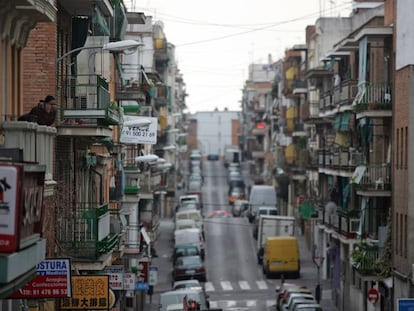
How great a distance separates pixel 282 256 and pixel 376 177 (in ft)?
66.7

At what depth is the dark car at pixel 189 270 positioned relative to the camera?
6544 centimetres

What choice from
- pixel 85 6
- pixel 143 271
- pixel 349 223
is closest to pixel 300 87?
pixel 349 223

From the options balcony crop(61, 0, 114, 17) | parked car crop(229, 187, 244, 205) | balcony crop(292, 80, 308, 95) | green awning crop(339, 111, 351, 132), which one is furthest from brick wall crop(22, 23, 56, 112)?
parked car crop(229, 187, 244, 205)

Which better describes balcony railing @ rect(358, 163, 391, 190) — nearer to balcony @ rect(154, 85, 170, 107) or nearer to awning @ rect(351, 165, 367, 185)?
awning @ rect(351, 165, 367, 185)

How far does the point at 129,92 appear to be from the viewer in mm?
49750

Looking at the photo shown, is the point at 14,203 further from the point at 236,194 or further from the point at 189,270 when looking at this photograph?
the point at 236,194

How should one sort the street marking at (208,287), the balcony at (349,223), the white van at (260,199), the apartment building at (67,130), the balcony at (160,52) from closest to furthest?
the apartment building at (67,130)
the balcony at (349,223)
the street marking at (208,287)
the balcony at (160,52)
the white van at (260,199)

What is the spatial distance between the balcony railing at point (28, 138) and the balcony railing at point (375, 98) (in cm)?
2681

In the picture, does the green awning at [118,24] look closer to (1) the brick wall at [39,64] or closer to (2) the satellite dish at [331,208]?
(1) the brick wall at [39,64]

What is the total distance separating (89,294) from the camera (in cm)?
2544

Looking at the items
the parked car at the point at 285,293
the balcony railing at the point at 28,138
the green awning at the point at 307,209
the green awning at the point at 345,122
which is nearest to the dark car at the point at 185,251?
the green awning at the point at 307,209

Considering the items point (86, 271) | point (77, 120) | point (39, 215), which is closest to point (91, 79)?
point (77, 120)

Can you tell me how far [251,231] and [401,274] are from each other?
153 ft

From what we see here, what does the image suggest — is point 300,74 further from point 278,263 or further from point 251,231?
point 278,263
